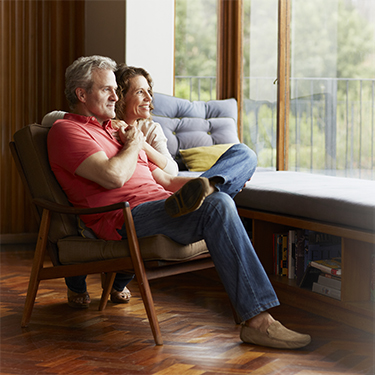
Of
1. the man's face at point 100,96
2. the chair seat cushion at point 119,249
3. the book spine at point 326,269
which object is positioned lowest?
the book spine at point 326,269

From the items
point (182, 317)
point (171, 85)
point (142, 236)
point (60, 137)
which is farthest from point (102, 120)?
point (171, 85)

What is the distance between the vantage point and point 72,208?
205cm

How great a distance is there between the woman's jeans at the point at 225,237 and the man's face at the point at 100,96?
1.72 feet

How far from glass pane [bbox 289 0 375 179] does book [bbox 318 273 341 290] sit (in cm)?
120

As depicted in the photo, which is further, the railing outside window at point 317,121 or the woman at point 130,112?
the railing outside window at point 317,121

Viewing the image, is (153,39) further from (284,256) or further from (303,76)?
→ (284,256)

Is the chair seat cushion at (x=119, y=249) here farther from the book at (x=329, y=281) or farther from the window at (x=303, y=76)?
the window at (x=303, y=76)

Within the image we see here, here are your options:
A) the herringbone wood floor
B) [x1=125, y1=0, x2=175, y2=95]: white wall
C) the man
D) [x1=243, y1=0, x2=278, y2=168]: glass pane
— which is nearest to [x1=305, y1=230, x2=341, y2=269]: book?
the herringbone wood floor

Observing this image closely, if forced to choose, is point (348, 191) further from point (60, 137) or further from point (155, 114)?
point (155, 114)

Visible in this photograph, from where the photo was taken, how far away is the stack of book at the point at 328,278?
2354mm

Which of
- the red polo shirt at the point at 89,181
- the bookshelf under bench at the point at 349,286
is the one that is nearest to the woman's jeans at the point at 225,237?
the red polo shirt at the point at 89,181

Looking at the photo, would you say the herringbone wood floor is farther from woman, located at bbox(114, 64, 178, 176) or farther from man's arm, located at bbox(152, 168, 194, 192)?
woman, located at bbox(114, 64, 178, 176)

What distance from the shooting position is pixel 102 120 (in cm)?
238

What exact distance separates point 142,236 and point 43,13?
289 cm
